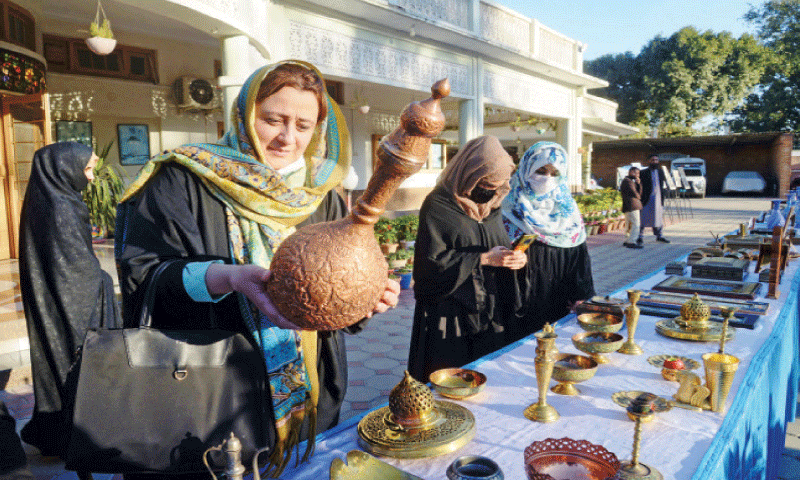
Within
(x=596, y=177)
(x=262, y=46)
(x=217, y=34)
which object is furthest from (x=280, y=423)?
(x=596, y=177)

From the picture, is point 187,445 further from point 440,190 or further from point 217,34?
point 217,34

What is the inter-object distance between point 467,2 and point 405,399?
950 centimetres

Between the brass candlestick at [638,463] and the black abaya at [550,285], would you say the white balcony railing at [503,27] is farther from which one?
the brass candlestick at [638,463]

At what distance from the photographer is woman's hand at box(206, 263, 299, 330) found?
0.93m

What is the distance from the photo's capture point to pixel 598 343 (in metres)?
1.85

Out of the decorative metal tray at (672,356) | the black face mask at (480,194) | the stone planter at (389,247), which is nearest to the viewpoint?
the decorative metal tray at (672,356)

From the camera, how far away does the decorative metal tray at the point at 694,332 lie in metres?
2.02

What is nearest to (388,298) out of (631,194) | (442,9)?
(442,9)

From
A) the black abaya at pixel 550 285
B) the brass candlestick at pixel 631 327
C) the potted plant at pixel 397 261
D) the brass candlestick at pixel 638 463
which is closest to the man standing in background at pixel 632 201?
the potted plant at pixel 397 261

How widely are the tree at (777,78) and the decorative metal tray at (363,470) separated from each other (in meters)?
32.9

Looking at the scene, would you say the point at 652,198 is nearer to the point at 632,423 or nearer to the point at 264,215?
the point at 632,423

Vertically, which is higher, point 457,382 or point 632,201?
point 632,201

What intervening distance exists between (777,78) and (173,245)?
34.6 meters

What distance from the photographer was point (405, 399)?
1261mm
